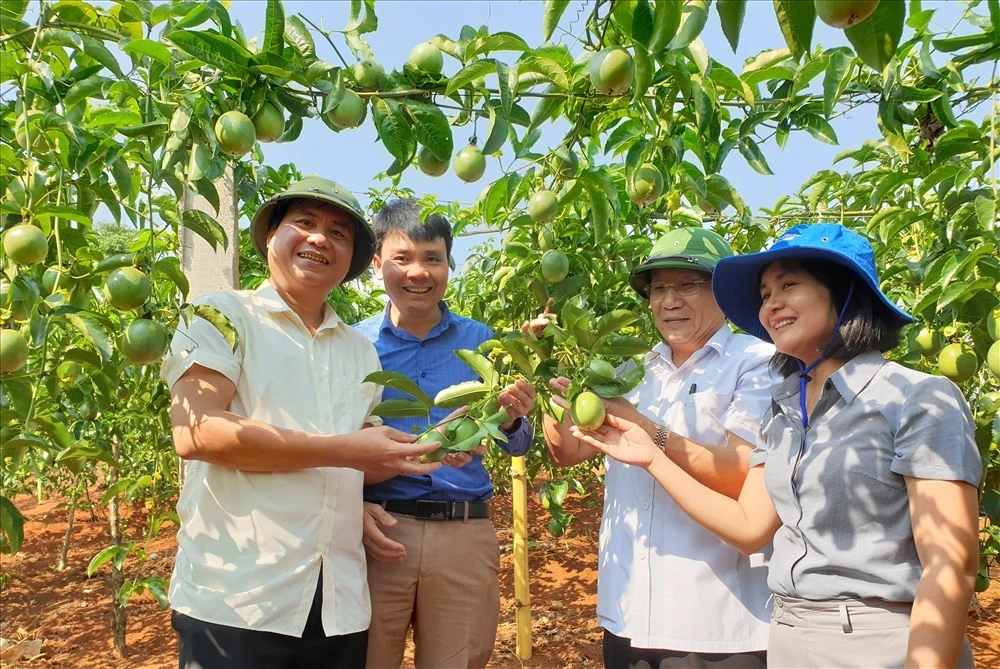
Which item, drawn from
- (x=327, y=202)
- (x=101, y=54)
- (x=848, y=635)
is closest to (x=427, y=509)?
(x=327, y=202)

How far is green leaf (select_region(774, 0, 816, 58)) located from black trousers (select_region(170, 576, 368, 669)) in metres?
1.36

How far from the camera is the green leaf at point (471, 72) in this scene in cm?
129

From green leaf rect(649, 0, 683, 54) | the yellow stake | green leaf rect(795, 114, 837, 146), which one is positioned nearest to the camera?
green leaf rect(649, 0, 683, 54)

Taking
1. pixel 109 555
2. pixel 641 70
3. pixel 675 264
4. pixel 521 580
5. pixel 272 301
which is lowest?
pixel 521 580

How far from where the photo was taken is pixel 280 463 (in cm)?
147

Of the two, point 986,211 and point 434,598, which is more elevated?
point 986,211

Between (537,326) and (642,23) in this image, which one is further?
(537,326)

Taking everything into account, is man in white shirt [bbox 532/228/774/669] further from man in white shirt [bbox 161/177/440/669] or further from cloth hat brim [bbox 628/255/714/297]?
man in white shirt [bbox 161/177/440/669]

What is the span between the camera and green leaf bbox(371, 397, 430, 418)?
4.98ft

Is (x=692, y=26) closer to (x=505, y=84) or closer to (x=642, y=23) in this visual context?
(x=642, y=23)

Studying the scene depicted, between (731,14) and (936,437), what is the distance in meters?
0.83

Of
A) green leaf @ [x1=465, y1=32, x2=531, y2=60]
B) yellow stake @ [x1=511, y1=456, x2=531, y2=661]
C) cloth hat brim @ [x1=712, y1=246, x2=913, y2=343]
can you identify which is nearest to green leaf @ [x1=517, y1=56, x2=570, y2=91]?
green leaf @ [x1=465, y1=32, x2=531, y2=60]

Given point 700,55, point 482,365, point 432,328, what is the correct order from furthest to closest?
point 432,328, point 482,365, point 700,55

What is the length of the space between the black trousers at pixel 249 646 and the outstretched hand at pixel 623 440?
0.66 m
